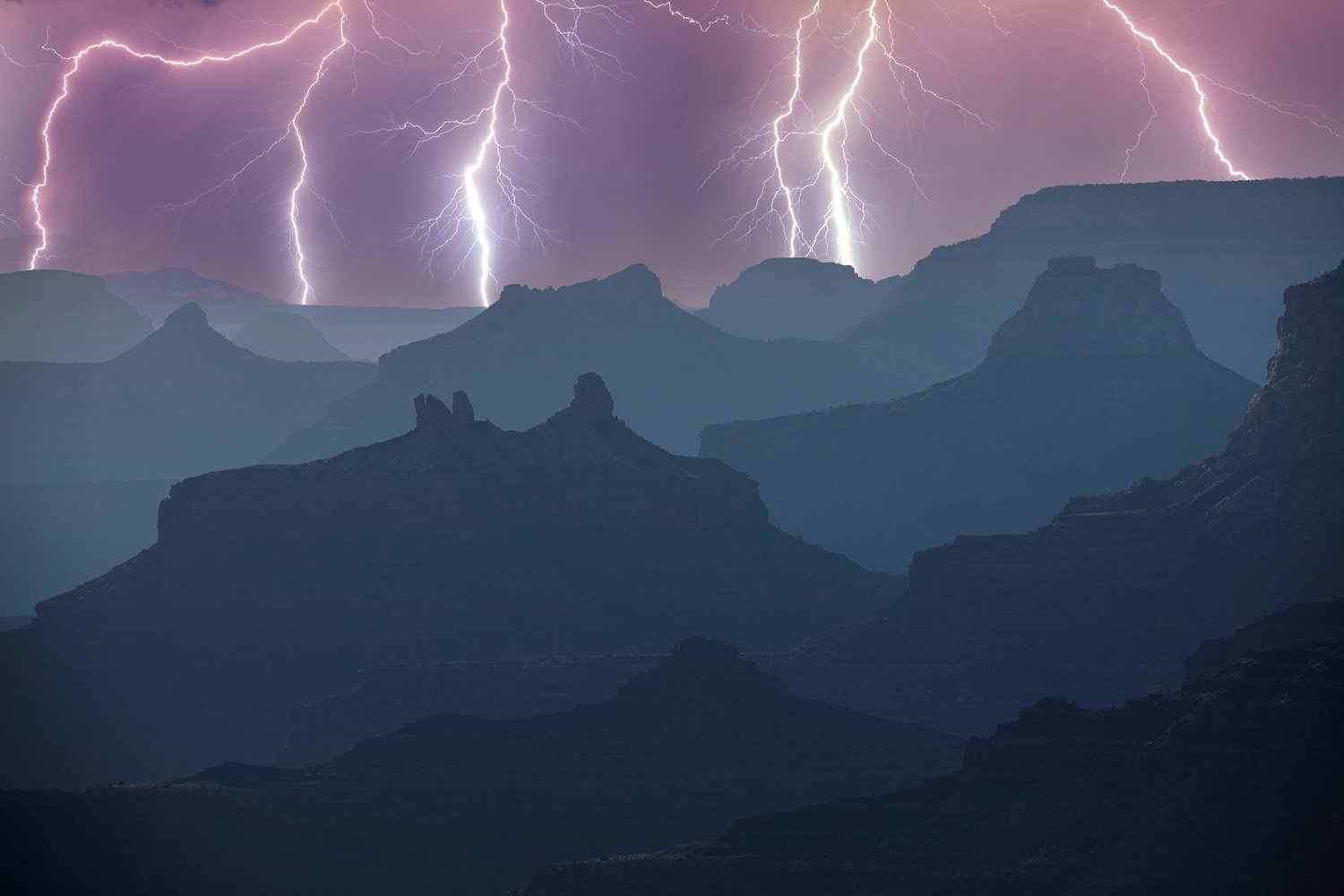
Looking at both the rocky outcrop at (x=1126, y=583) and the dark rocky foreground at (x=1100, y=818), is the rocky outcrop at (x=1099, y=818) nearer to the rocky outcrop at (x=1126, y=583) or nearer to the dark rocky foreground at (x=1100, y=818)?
the dark rocky foreground at (x=1100, y=818)

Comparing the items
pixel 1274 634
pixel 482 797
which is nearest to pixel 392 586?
pixel 482 797

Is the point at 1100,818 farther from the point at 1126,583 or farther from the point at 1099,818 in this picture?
the point at 1126,583

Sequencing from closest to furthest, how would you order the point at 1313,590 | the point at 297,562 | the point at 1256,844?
the point at 1256,844 < the point at 1313,590 < the point at 297,562

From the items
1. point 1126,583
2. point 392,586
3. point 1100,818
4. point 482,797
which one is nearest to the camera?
point 1100,818

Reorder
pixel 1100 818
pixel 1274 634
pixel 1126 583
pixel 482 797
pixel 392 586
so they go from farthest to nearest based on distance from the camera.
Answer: pixel 392 586 < pixel 1126 583 < pixel 482 797 < pixel 1274 634 < pixel 1100 818

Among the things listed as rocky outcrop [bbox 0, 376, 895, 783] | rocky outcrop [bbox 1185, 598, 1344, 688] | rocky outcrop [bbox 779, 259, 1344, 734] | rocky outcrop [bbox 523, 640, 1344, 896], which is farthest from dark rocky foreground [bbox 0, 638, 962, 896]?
rocky outcrop [bbox 0, 376, 895, 783]

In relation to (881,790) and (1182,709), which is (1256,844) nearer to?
(1182,709)

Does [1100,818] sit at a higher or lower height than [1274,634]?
lower

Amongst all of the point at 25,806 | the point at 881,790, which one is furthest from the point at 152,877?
the point at 881,790
